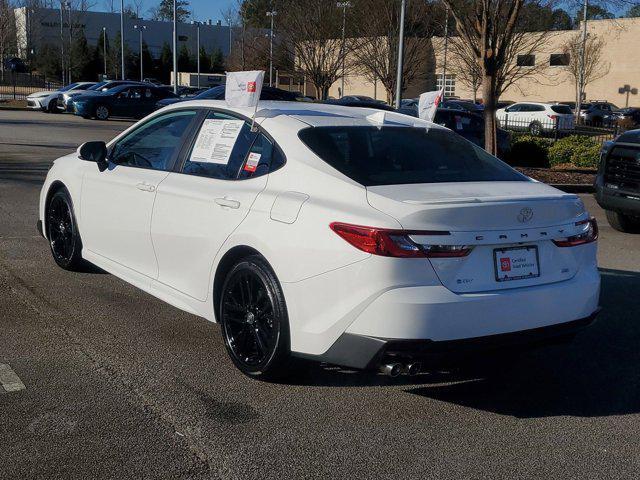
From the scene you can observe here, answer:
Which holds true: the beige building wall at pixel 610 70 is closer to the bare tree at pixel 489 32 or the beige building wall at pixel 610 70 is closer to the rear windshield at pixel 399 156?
the bare tree at pixel 489 32

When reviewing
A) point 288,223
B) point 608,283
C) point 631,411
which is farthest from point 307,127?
point 608,283

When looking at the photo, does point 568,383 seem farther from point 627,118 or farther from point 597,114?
point 597,114

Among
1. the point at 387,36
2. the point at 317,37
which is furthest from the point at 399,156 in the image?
the point at 317,37

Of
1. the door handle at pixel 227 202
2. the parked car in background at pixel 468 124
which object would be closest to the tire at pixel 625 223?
the door handle at pixel 227 202

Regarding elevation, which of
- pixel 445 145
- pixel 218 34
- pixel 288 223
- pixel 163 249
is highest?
pixel 218 34

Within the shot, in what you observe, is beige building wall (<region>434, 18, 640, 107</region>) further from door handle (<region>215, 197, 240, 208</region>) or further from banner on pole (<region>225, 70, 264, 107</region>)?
door handle (<region>215, 197, 240, 208</region>)

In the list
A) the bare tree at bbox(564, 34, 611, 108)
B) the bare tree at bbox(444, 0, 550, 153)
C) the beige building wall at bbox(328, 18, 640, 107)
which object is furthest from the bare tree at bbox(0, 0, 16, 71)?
the bare tree at bbox(444, 0, 550, 153)

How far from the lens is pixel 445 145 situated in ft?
17.2

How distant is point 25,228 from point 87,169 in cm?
308

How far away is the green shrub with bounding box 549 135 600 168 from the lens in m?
19.2

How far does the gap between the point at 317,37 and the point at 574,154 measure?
62.0 feet

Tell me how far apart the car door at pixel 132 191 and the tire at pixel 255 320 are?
97 centimetres

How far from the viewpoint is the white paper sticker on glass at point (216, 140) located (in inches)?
204

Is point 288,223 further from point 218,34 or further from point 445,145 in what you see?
point 218,34
